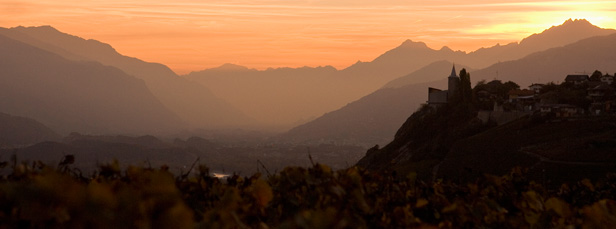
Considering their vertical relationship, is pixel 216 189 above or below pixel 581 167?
above

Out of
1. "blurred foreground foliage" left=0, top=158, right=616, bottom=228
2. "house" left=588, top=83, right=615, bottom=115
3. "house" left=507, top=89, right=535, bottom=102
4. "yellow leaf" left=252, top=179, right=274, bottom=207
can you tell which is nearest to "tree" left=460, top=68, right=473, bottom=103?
"house" left=507, top=89, right=535, bottom=102

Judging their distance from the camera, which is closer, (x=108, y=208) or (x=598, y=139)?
(x=108, y=208)

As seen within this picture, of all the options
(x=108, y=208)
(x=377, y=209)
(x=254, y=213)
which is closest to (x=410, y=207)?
(x=377, y=209)

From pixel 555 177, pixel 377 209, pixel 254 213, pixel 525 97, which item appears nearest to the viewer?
pixel 254 213

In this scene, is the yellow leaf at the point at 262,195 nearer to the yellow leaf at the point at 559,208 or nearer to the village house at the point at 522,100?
the yellow leaf at the point at 559,208

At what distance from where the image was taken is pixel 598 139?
87.8 m

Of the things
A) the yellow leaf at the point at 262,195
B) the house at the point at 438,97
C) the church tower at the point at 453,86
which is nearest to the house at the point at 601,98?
the church tower at the point at 453,86

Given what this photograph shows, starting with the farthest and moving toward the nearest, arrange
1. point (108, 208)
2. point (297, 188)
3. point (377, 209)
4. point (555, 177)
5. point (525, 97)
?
point (525, 97), point (555, 177), point (297, 188), point (377, 209), point (108, 208)

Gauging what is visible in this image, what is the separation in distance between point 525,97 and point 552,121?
30973 mm

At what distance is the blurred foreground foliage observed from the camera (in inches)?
234

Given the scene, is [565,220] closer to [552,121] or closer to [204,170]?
[204,170]

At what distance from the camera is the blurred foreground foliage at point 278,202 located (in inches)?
234

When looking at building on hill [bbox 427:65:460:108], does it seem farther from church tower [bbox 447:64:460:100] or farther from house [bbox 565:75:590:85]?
house [bbox 565:75:590:85]

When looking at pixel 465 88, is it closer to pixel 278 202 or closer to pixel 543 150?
pixel 543 150
